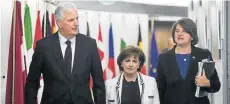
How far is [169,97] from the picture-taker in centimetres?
254

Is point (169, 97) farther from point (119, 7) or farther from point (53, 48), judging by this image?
point (119, 7)

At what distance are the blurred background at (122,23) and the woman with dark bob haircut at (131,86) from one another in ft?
2.57

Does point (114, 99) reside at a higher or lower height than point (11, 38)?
lower

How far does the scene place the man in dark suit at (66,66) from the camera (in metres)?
2.14

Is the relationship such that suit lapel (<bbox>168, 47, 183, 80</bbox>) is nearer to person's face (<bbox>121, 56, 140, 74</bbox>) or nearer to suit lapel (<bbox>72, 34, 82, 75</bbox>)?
person's face (<bbox>121, 56, 140, 74</bbox>)

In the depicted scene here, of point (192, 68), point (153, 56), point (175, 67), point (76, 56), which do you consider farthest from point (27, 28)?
point (153, 56)

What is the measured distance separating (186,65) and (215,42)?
2.31 feet

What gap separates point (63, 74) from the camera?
2.13 m

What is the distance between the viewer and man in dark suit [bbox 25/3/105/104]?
214cm

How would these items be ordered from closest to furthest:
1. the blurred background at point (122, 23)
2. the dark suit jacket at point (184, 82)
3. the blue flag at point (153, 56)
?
1. the dark suit jacket at point (184, 82)
2. the blurred background at point (122, 23)
3. the blue flag at point (153, 56)

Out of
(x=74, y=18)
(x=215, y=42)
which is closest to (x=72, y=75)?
(x=74, y=18)

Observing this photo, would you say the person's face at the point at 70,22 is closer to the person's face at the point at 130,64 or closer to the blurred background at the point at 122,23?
the person's face at the point at 130,64

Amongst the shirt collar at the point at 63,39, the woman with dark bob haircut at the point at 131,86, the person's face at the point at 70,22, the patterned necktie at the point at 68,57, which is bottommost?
the woman with dark bob haircut at the point at 131,86

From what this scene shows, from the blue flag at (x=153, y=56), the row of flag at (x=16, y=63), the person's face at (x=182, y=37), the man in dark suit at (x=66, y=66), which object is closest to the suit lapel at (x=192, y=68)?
the person's face at (x=182, y=37)
